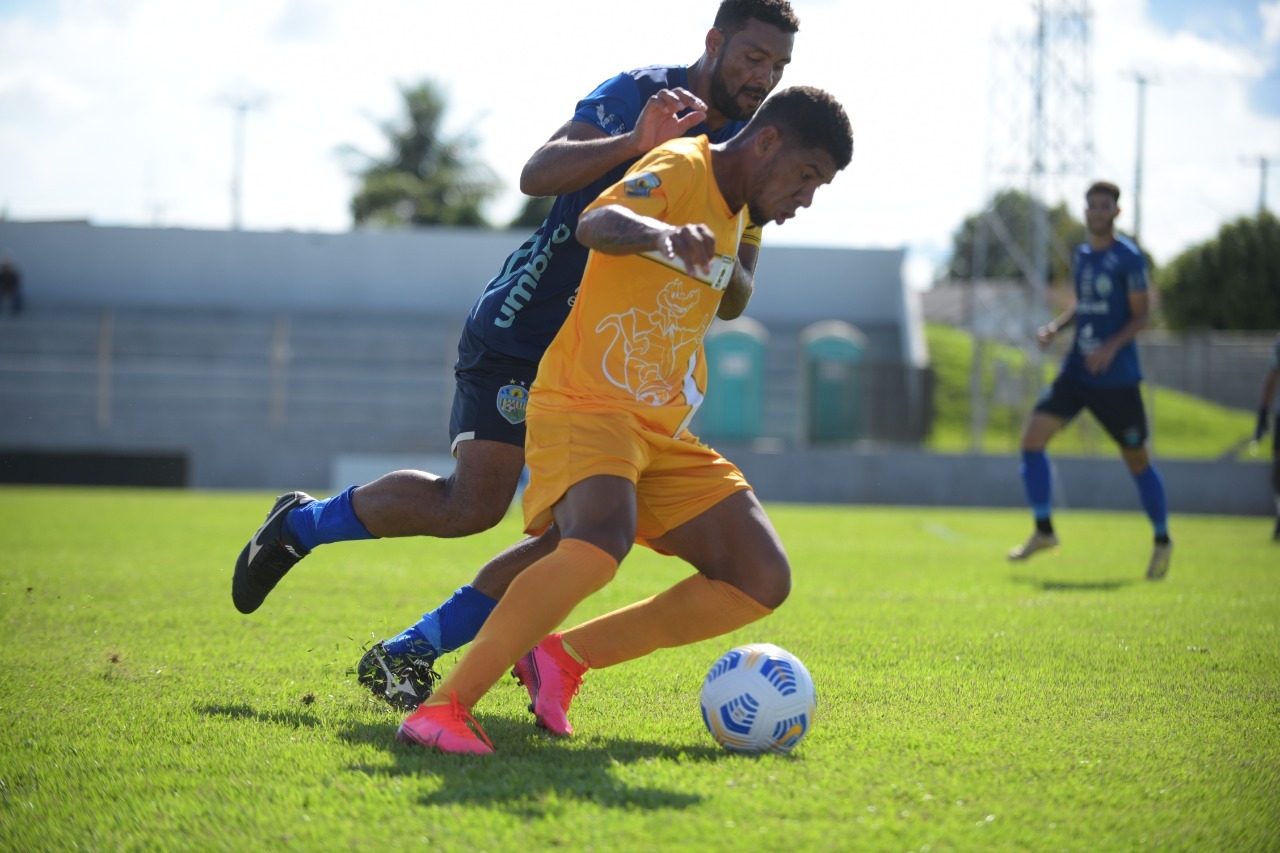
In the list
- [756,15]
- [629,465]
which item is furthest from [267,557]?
[756,15]

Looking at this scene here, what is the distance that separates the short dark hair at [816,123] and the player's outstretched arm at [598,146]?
257 mm

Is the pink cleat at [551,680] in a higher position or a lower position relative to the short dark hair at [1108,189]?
lower

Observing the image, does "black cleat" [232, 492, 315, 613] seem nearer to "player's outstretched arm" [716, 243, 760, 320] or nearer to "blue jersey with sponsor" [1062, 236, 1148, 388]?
"player's outstretched arm" [716, 243, 760, 320]

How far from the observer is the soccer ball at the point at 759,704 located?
3.39 m

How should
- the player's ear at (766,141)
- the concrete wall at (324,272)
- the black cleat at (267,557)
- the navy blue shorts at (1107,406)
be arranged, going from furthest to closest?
the concrete wall at (324,272)
the navy blue shorts at (1107,406)
the black cleat at (267,557)
the player's ear at (766,141)

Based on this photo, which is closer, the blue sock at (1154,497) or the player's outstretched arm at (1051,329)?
the blue sock at (1154,497)

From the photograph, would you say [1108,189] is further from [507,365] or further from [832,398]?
[832,398]

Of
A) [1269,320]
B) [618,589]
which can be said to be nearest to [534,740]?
[618,589]

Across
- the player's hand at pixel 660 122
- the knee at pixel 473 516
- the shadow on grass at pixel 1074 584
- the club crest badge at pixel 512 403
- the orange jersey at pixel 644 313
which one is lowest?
the shadow on grass at pixel 1074 584

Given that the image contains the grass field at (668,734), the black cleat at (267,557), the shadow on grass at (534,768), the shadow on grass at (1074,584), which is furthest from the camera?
the shadow on grass at (1074,584)

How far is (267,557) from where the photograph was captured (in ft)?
14.8

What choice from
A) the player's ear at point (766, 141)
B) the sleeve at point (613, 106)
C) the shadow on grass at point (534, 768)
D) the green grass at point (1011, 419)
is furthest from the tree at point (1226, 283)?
the shadow on grass at point (534, 768)

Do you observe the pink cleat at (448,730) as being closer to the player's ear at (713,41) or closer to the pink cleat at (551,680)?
the pink cleat at (551,680)

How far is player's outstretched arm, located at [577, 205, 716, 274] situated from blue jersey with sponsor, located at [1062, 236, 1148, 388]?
6.31m
